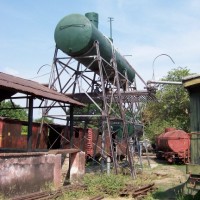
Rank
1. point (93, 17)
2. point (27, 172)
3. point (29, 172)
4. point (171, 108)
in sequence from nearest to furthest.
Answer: point (27, 172), point (29, 172), point (93, 17), point (171, 108)

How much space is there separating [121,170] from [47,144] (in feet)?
16.9

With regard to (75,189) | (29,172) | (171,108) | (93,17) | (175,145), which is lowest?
(75,189)

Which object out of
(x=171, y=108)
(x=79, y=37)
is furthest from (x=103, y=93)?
(x=171, y=108)

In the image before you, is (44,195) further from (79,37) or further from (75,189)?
(79,37)

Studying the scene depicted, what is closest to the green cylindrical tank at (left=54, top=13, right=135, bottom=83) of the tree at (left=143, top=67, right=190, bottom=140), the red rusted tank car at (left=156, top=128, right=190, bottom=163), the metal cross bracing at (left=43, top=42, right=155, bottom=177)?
the metal cross bracing at (left=43, top=42, right=155, bottom=177)

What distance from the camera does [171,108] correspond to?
38906 millimetres

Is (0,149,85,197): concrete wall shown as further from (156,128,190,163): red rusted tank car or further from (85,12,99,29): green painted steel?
(156,128,190,163): red rusted tank car

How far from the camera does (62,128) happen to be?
2116 cm

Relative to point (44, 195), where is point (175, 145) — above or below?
above

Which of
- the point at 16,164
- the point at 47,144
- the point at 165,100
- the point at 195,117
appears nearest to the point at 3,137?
the point at 47,144

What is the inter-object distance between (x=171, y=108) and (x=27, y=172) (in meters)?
29.6

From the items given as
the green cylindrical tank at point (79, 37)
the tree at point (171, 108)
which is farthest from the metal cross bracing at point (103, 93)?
the tree at point (171, 108)

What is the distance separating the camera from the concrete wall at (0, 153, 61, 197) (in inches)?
400

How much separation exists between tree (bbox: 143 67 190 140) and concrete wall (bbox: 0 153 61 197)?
24719mm
